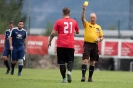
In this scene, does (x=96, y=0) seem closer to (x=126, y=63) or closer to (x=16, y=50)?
(x=126, y=63)

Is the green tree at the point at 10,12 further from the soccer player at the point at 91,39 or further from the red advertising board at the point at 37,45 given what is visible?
the soccer player at the point at 91,39

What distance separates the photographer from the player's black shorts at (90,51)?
61.9 ft

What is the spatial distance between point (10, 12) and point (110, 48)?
8922mm

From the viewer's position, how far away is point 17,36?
22828mm

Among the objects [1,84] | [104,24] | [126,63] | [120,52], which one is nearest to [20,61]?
[1,84]

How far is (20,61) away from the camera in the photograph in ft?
74.9

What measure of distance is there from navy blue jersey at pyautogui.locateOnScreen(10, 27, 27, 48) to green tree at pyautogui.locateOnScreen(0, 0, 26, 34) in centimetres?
1668

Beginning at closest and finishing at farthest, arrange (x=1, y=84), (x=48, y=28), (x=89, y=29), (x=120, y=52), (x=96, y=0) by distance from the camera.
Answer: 1. (x=1, y=84)
2. (x=89, y=29)
3. (x=120, y=52)
4. (x=48, y=28)
5. (x=96, y=0)

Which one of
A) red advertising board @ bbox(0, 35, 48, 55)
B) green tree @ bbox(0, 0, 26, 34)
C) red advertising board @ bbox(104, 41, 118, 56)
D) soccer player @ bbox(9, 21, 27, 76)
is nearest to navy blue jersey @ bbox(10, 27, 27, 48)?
soccer player @ bbox(9, 21, 27, 76)

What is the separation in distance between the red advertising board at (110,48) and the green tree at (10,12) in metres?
7.65

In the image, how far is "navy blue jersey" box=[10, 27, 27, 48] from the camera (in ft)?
74.6

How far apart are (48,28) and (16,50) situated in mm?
21703

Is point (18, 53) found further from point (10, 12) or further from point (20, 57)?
point (10, 12)

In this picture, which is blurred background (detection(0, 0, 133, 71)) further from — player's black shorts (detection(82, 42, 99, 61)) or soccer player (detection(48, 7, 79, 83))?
soccer player (detection(48, 7, 79, 83))
